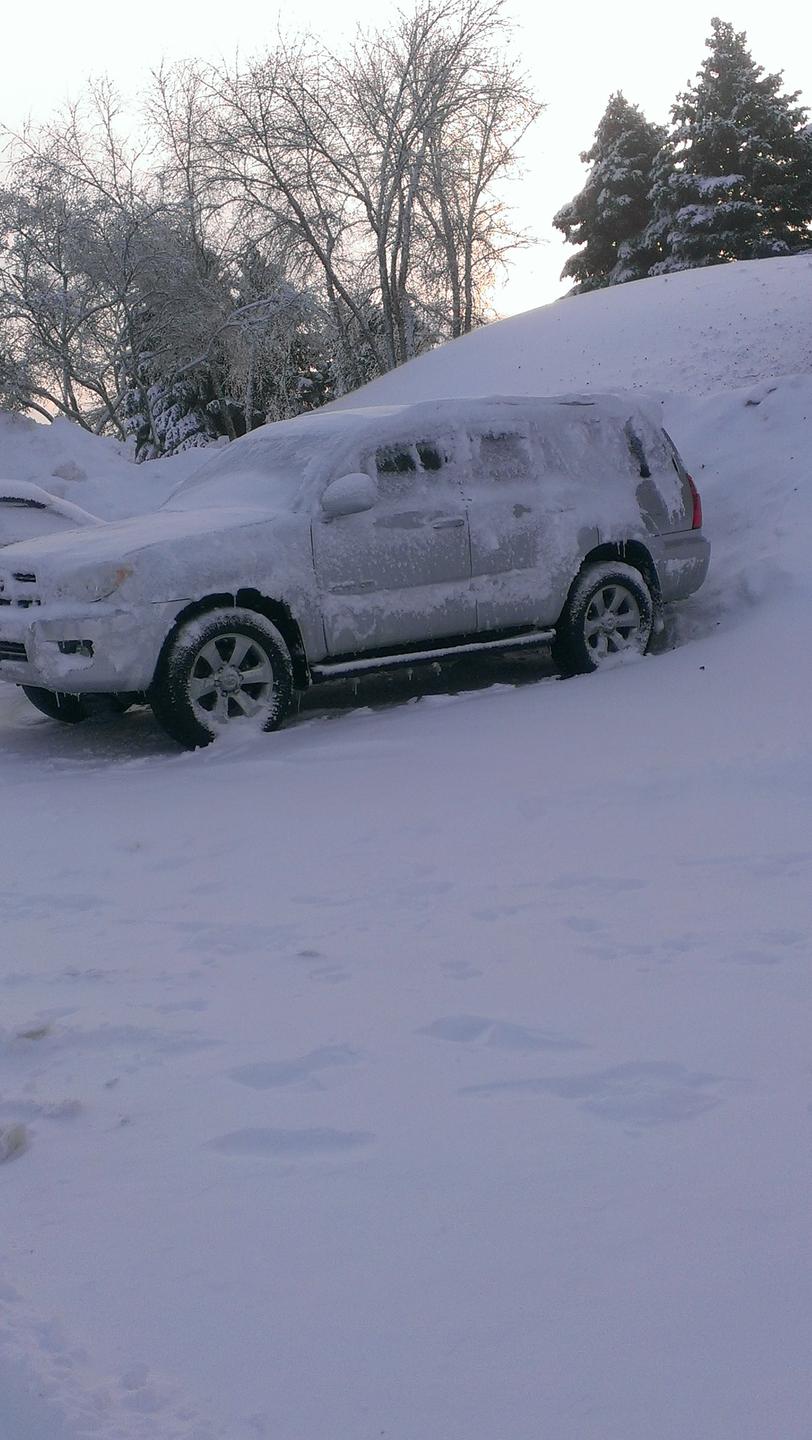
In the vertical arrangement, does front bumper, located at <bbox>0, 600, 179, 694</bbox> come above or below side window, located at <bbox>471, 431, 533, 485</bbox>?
below

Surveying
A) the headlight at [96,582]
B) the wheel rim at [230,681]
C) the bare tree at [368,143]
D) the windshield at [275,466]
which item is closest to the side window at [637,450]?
the windshield at [275,466]

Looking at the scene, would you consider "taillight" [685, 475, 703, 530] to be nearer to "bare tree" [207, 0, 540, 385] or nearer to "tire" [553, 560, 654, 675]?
"tire" [553, 560, 654, 675]

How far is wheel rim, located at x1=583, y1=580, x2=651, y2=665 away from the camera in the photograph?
819 cm

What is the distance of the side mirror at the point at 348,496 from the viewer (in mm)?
7188

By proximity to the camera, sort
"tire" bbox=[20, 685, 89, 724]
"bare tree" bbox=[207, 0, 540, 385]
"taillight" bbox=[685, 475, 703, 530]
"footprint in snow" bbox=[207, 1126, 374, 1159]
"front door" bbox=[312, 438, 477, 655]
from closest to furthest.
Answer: "footprint in snow" bbox=[207, 1126, 374, 1159] → "front door" bbox=[312, 438, 477, 655] → "tire" bbox=[20, 685, 89, 724] → "taillight" bbox=[685, 475, 703, 530] → "bare tree" bbox=[207, 0, 540, 385]

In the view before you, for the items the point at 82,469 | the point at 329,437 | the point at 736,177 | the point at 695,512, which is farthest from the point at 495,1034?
the point at 736,177

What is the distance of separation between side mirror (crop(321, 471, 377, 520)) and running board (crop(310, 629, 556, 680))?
2.71 feet

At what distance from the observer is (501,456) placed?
797 cm

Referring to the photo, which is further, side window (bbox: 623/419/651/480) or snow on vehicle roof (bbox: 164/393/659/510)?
side window (bbox: 623/419/651/480)

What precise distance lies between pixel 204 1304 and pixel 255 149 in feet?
98.5

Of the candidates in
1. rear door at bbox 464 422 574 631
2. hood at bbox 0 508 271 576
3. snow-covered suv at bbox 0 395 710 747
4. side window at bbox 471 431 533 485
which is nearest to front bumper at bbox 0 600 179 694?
snow-covered suv at bbox 0 395 710 747

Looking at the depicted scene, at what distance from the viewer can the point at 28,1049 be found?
3.40 metres

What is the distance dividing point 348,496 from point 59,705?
7.13ft

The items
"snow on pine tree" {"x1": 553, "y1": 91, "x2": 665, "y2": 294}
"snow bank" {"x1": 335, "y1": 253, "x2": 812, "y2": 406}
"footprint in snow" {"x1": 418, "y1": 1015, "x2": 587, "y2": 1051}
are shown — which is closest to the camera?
"footprint in snow" {"x1": 418, "y1": 1015, "x2": 587, "y2": 1051}
